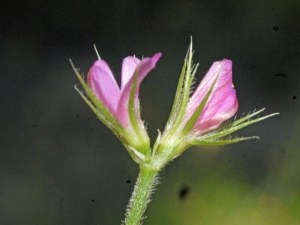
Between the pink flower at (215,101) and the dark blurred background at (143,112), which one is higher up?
the pink flower at (215,101)

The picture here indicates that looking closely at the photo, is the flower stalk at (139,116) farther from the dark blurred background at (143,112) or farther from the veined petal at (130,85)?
the dark blurred background at (143,112)

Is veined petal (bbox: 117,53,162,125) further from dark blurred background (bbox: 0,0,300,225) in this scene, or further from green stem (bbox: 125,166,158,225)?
dark blurred background (bbox: 0,0,300,225)

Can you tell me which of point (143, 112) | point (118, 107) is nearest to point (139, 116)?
point (118, 107)

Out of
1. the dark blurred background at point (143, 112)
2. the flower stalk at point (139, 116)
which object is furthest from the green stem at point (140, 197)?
the dark blurred background at point (143, 112)

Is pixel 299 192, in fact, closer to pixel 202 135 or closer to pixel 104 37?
pixel 104 37

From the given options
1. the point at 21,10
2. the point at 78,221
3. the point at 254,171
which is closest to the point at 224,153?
the point at 254,171

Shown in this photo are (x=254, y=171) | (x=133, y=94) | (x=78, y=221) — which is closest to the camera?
(x=133, y=94)
